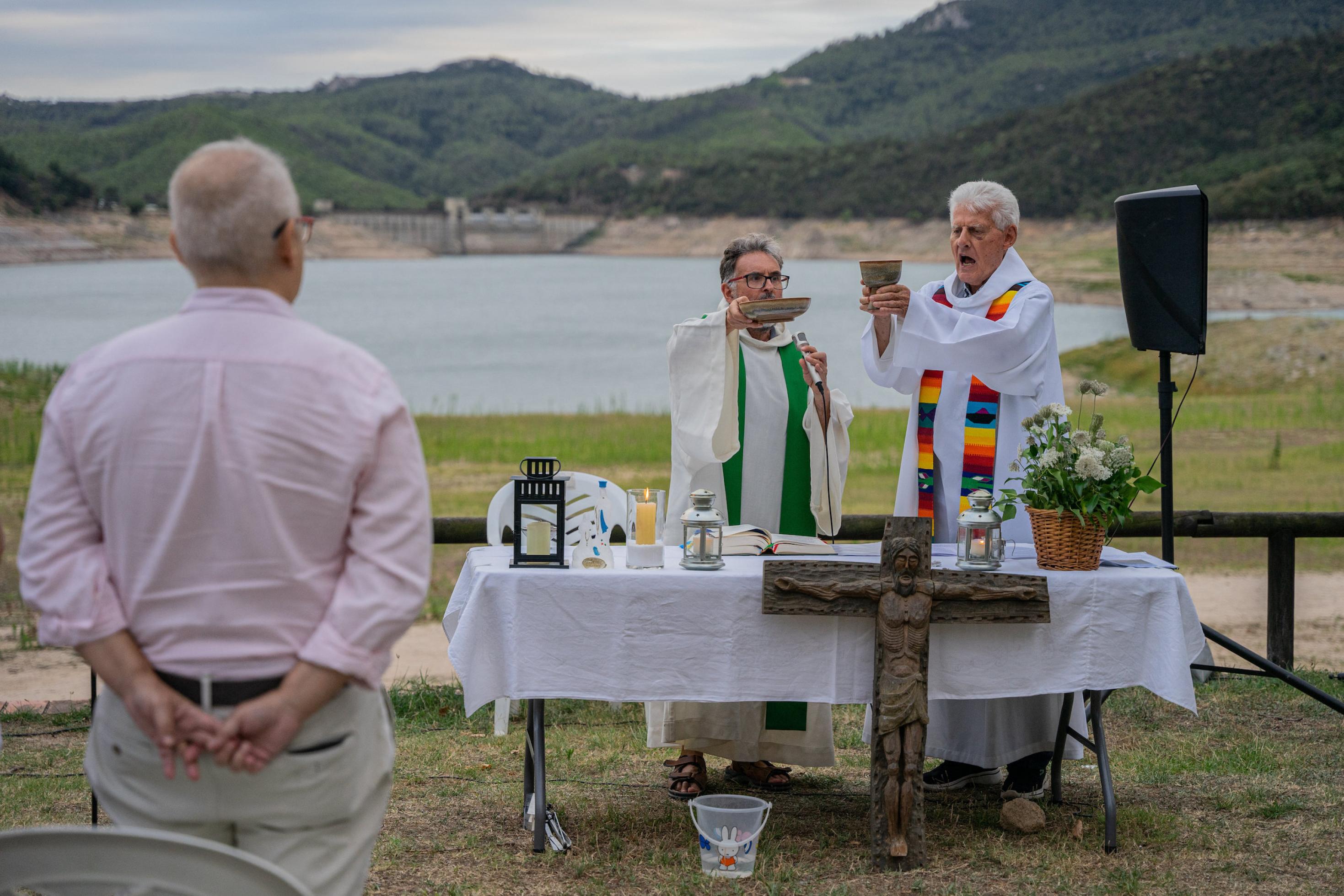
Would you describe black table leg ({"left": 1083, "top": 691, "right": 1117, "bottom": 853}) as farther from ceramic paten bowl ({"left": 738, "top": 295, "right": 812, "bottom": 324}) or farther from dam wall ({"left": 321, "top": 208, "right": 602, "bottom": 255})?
dam wall ({"left": 321, "top": 208, "right": 602, "bottom": 255})

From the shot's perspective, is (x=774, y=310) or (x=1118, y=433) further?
(x=1118, y=433)

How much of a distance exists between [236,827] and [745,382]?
9.54 feet

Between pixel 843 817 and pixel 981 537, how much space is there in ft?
3.60

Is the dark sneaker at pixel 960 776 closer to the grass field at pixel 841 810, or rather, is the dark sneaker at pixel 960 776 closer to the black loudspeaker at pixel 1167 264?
the grass field at pixel 841 810

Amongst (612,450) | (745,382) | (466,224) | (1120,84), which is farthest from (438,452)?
(466,224)

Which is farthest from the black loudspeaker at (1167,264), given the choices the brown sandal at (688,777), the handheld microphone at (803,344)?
the brown sandal at (688,777)

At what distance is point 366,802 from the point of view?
228 centimetres

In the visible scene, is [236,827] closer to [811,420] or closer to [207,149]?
[207,149]

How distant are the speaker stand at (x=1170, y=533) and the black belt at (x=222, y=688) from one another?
332cm

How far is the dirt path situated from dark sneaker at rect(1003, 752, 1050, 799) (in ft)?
8.57

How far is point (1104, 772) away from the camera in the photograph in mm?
4156

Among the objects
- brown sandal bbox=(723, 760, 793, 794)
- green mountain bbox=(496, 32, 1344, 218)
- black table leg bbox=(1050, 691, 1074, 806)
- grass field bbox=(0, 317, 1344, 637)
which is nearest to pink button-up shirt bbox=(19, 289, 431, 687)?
brown sandal bbox=(723, 760, 793, 794)

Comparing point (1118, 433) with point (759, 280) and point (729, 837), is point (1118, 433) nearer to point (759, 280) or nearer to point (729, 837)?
point (759, 280)

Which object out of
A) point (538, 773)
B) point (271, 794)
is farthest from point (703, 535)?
point (271, 794)
